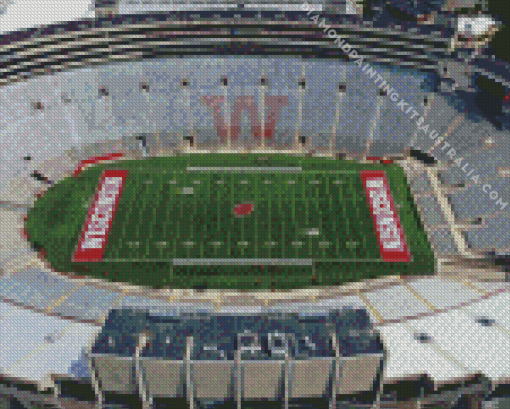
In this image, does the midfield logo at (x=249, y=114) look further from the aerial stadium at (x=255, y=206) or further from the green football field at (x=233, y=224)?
the green football field at (x=233, y=224)

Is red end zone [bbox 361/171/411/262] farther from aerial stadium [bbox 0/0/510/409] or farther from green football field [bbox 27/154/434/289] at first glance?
green football field [bbox 27/154/434/289]

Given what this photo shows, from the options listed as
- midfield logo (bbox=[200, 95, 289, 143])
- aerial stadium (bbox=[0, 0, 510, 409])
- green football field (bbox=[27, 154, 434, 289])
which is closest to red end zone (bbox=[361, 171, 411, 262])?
aerial stadium (bbox=[0, 0, 510, 409])

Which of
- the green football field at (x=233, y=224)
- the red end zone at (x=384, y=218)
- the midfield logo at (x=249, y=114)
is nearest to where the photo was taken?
the green football field at (x=233, y=224)

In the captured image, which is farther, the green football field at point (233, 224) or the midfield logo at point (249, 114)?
the midfield logo at point (249, 114)

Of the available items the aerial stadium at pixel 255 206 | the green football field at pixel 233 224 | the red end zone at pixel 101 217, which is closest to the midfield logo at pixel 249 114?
the aerial stadium at pixel 255 206

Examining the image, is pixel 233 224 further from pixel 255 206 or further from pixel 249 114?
pixel 249 114

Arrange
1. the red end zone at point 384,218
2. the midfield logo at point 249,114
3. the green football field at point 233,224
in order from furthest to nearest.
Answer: the midfield logo at point 249,114, the red end zone at point 384,218, the green football field at point 233,224

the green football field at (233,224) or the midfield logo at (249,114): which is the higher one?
the midfield logo at (249,114)

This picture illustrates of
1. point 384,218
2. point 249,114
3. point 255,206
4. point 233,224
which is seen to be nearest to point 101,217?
point 233,224
